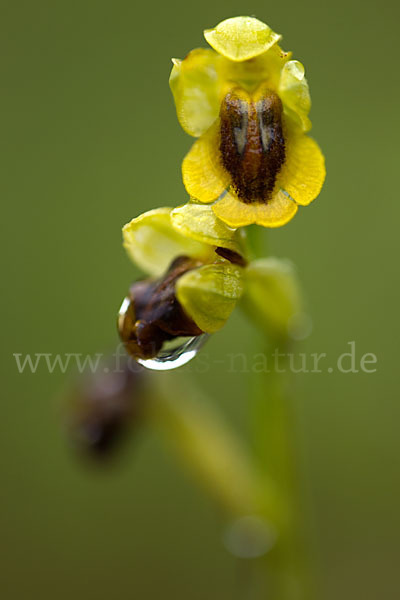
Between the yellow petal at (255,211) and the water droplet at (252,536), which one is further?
the water droplet at (252,536)

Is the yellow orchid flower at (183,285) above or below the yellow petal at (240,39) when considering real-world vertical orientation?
below

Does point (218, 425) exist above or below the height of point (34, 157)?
below

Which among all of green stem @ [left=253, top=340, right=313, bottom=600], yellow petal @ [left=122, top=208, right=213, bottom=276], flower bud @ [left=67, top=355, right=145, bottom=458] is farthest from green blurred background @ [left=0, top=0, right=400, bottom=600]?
yellow petal @ [left=122, top=208, right=213, bottom=276]

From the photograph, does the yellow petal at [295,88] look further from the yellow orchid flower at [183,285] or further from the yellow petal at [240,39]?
the yellow orchid flower at [183,285]

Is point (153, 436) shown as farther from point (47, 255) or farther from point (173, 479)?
point (47, 255)

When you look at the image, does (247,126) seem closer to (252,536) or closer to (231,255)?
(231,255)

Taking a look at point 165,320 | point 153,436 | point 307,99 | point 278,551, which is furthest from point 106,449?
point 153,436

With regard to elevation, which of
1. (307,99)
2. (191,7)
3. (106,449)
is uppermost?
(191,7)

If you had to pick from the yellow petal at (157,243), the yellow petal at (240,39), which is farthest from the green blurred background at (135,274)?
the yellow petal at (240,39)
